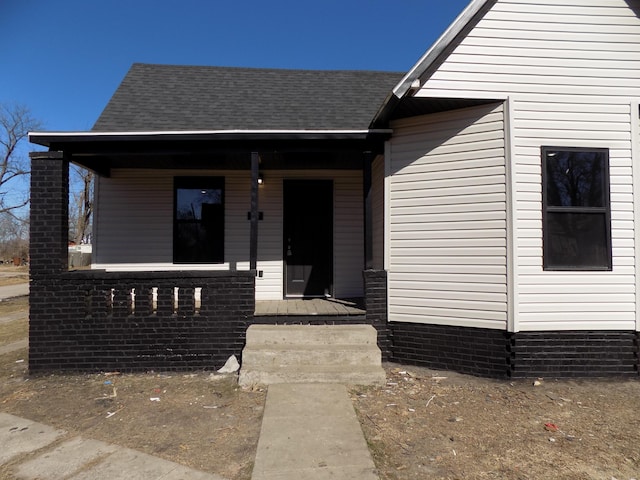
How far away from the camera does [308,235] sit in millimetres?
7586

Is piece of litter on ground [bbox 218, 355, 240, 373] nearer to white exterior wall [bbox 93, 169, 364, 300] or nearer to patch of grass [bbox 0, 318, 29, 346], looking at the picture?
white exterior wall [bbox 93, 169, 364, 300]

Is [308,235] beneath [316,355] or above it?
above

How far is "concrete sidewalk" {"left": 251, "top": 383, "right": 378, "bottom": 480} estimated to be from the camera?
108 inches

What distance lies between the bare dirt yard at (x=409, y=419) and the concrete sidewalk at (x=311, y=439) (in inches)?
5.0

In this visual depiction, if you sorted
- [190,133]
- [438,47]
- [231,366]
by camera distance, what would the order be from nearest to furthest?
[438,47] < [231,366] < [190,133]

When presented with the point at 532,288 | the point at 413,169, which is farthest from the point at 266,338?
the point at 532,288

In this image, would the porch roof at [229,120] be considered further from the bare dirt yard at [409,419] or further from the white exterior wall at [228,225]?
the bare dirt yard at [409,419]

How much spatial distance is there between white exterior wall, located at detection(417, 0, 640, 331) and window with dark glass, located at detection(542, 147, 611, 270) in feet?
0.31

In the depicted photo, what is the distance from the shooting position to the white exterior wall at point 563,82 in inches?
190

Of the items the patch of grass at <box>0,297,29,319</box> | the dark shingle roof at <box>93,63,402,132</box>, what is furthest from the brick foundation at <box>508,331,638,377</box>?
the patch of grass at <box>0,297,29,319</box>

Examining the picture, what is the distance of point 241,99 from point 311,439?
626cm

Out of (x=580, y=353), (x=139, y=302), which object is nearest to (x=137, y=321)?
(x=139, y=302)

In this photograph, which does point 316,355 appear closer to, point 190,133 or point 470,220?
point 470,220

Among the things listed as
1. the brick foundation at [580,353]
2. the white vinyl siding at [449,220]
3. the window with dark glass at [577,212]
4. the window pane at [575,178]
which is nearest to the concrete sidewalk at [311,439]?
the white vinyl siding at [449,220]
